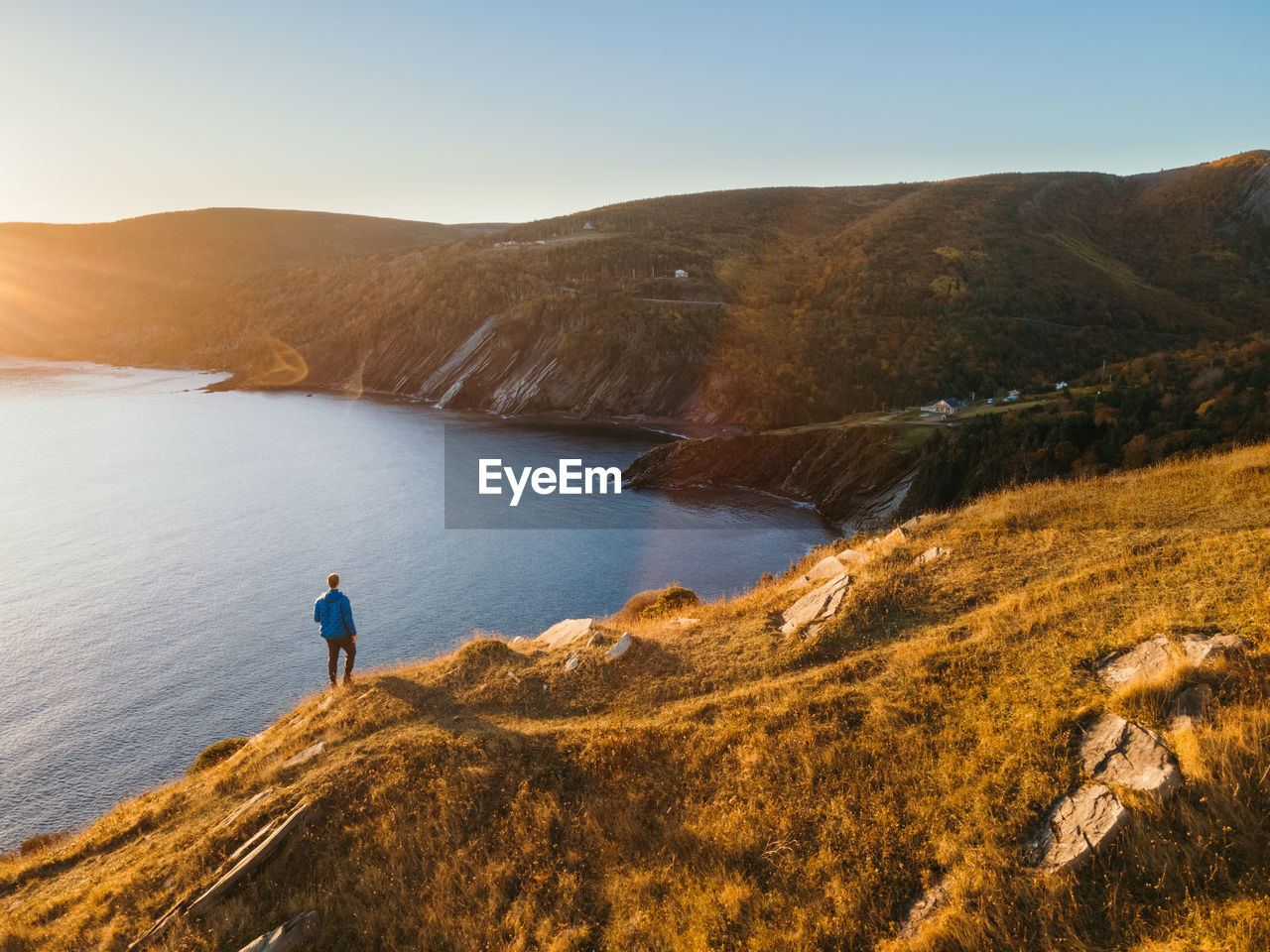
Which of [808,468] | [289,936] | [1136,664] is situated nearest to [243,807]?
[289,936]

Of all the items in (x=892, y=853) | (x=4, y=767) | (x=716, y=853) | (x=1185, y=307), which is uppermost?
(x=1185, y=307)

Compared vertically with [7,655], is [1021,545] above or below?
above

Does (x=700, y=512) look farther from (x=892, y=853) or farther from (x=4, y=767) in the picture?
(x=892, y=853)

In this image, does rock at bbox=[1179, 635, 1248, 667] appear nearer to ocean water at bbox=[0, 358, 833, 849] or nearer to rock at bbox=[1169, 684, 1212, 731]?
rock at bbox=[1169, 684, 1212, 731]

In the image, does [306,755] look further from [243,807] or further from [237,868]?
[237,868]

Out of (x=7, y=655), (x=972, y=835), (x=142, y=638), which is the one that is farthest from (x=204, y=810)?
(x=7, y=655)

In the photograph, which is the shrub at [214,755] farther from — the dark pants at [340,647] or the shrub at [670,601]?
the shrub at [670,601]

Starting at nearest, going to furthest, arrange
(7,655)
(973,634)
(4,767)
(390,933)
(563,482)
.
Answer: (390,933)
(973,634)
(4,767)
(7,655)
(563,482)
